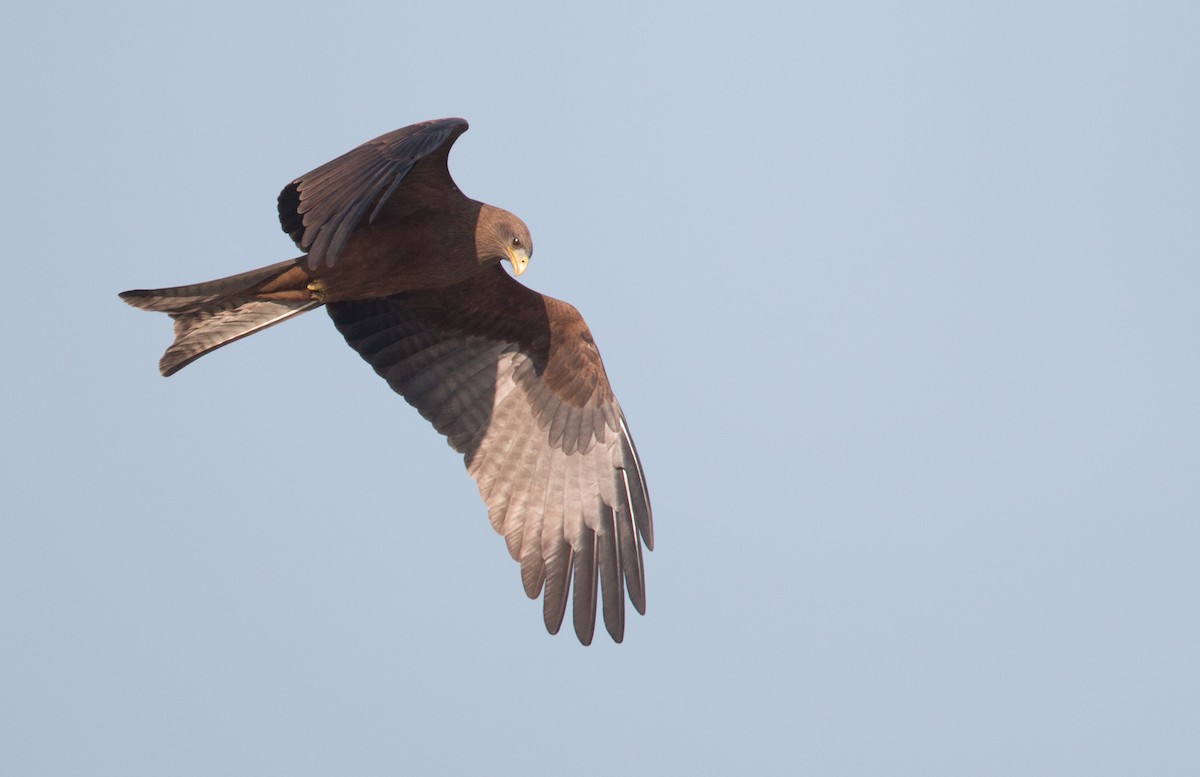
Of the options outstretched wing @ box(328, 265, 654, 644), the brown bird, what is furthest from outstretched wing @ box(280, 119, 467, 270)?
outstretched wing @ box(328, 265, 654, 644)

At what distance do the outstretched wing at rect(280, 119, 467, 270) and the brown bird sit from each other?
5 centimetres

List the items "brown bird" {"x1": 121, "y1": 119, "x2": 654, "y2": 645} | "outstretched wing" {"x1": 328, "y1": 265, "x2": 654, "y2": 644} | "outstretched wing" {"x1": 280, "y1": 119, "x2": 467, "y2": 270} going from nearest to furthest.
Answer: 1. "outstretched wing" {"x1": 280, "y1": 119, "x2": 467, "y2": 270}
2. "brown bird" {"x1": 121, "y1": 119, "x2": 654, "y2": 645}
3. "outstretched wing" {"x1": 328, "y1": 265, "x2": 654, "y2": 644}

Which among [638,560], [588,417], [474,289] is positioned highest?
[474,289]

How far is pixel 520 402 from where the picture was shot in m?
10.1

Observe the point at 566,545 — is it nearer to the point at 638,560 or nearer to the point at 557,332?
the point at 638,560

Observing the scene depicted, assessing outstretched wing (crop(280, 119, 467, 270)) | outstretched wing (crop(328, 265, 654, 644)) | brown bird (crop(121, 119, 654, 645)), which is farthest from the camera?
outstretched wing (crop(328, 265, 654, 644))

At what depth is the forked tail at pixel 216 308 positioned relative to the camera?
28.5 ft

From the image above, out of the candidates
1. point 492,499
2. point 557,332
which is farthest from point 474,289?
point 492,499

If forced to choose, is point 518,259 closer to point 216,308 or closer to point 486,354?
point 486,354

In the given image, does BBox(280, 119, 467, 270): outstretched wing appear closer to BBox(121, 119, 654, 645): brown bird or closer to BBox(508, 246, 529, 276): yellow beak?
BBox(121, 119, 654, 645): brown bird

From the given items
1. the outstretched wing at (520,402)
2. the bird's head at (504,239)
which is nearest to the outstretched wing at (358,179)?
the bird's head at (504,239)

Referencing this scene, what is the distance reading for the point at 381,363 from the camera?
9.98 meters

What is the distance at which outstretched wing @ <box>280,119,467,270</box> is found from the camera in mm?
6922

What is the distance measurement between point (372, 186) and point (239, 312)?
2.03m
